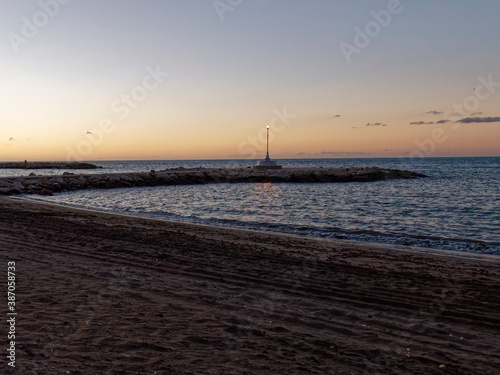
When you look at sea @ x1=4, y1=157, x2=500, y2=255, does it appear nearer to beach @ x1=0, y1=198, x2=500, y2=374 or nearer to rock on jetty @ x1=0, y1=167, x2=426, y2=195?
beach @ x1=0, y1=198, x2=500, y2=374

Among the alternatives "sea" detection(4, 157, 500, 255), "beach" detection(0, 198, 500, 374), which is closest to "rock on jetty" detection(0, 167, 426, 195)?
"sea" detection(4, 157, 500, 255)

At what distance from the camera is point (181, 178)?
47469 mm

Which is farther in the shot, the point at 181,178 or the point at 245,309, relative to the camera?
the point at 181,178

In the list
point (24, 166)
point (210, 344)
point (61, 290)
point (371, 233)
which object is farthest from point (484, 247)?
point (24, 166)

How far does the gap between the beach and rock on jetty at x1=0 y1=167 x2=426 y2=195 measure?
28.2 meters

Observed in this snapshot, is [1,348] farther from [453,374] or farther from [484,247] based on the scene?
[484,247]

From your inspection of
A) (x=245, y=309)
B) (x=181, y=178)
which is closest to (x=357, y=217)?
(x=245, y=309)

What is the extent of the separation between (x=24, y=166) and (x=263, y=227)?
348ft

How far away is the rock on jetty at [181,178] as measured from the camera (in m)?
36.1

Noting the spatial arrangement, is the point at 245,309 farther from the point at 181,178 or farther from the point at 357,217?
the point at 181,178

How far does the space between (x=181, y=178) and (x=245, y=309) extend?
139 feet

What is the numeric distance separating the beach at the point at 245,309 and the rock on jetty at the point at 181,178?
2825 cm

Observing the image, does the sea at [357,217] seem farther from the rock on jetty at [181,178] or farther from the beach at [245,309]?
the rock on jetty at [181,178]

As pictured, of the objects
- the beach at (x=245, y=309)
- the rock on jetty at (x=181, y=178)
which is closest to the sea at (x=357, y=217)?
the beach at (x=245, y=309)
